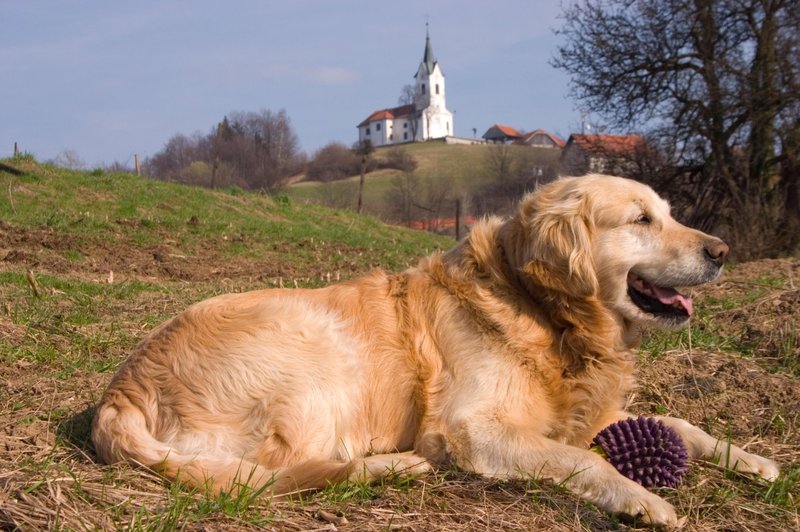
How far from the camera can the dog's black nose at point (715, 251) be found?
384 centimetres

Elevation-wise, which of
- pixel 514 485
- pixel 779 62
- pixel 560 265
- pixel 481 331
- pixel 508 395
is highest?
pixel 779 62

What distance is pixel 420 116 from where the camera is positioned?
470 feet

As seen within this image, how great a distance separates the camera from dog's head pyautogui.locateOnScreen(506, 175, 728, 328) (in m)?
3.80

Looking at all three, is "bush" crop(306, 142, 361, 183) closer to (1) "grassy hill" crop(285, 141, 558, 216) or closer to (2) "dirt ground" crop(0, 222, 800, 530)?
(1) "grassy hill" crop(285, 141, 558, 216)

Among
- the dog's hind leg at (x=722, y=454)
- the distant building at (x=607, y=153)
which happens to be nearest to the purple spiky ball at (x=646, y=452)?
the dog's hind leg at (x=722, y=454)

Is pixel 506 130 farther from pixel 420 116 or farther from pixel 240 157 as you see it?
pixel 240 157

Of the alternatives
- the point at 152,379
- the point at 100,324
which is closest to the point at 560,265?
the point at 152,379

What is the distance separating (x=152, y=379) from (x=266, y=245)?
12205 millimetres

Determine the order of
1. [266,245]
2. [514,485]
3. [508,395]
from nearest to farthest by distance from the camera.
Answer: [514,485] < [508,395] < [266,245]

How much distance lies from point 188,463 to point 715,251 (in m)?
2.79

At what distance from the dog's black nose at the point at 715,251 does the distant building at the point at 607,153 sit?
1594 centimetres

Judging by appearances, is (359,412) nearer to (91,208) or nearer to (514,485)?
(514,485)

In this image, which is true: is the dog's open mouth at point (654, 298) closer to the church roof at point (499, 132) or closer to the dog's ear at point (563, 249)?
the dog's ear at point (563, 249)

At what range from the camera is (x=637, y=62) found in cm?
1873
